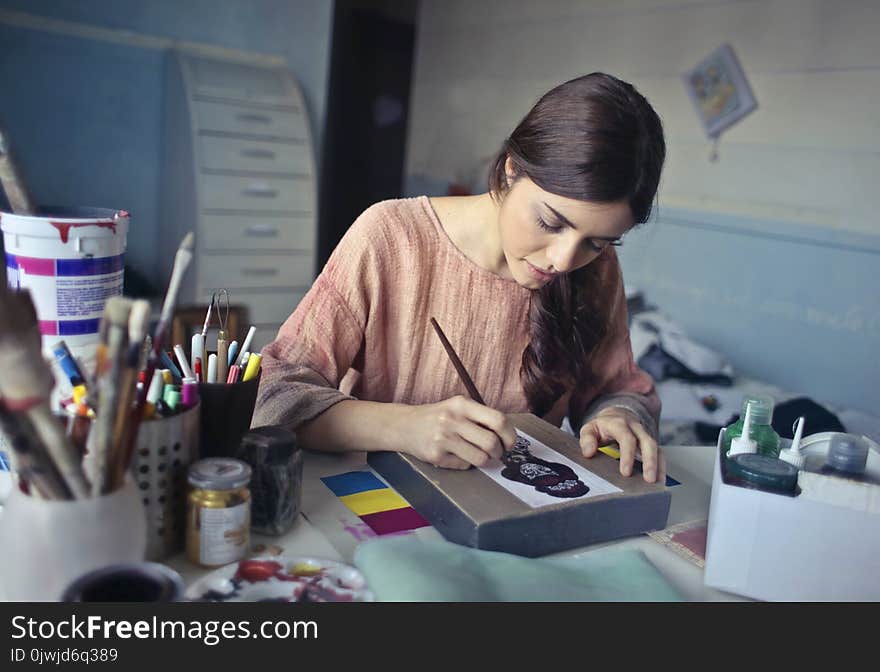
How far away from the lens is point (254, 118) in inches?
131

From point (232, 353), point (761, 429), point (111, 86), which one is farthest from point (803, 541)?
point (111, 86)

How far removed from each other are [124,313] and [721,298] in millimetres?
2470

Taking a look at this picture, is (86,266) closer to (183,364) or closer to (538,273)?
(183,364)

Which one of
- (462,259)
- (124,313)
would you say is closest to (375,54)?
(462,259)

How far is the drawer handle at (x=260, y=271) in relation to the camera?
3.45 metres

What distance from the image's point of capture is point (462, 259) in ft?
4.28

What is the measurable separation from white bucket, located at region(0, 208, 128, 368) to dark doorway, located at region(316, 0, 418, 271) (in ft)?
11.7

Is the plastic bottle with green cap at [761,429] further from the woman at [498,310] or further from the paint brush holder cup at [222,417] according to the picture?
the paint brush holder cup at [222,417]

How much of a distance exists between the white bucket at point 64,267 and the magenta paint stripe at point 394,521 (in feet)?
1.13

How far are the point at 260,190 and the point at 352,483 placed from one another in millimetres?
2695

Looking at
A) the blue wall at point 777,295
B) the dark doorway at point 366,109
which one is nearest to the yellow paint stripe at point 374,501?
the blue wall at point 777,295

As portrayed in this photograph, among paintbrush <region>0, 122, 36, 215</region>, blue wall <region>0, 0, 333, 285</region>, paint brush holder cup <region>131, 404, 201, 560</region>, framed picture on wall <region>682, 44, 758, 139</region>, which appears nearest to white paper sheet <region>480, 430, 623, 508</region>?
paint brush holder cup <region>131, 404, 201, 560</region>

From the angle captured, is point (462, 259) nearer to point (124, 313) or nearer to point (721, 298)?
point (124, 313)

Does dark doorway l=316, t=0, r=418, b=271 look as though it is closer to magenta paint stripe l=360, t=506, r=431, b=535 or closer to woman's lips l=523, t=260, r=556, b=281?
woman's lips l=523, t=260, r=556, b=281
